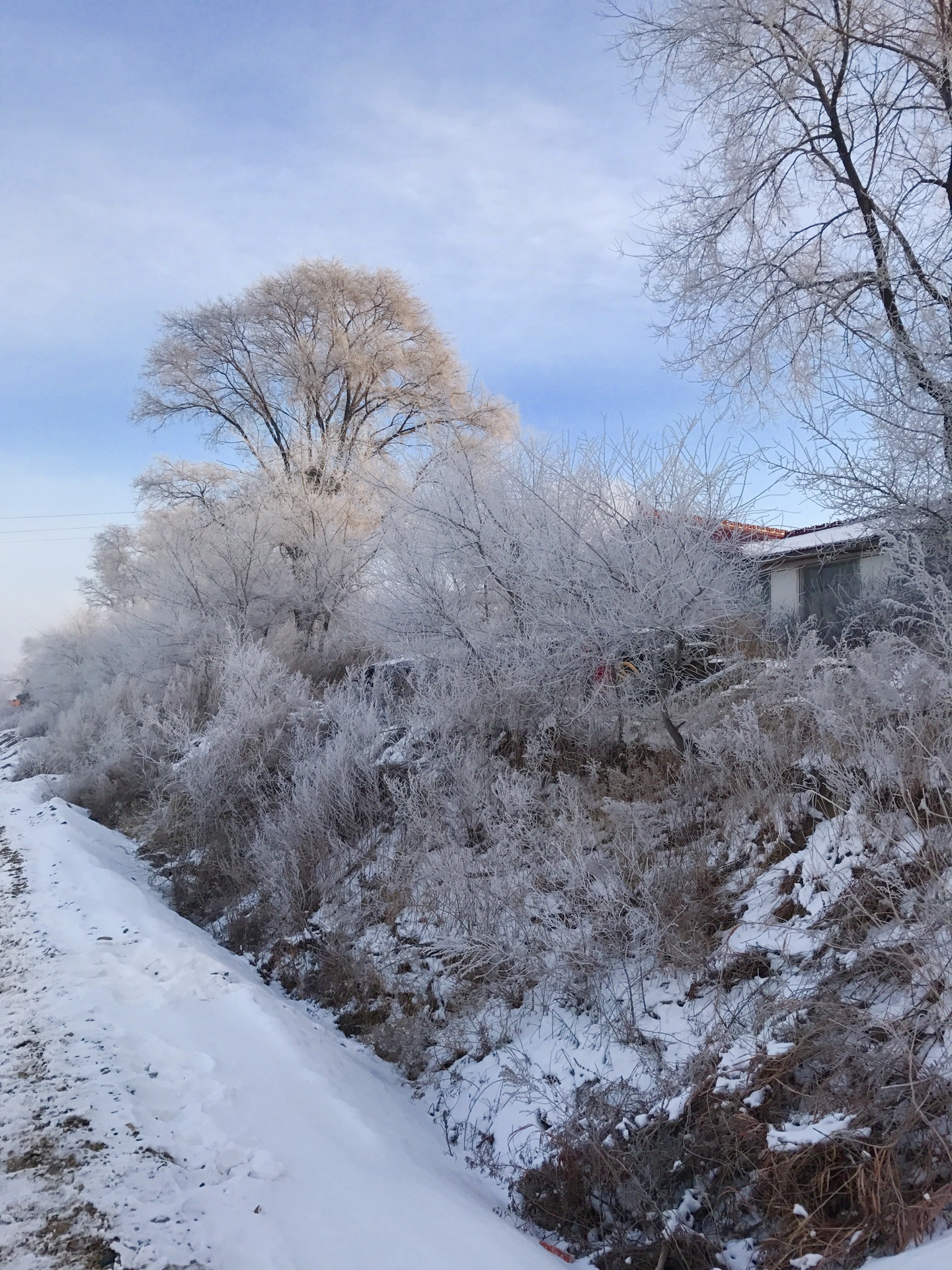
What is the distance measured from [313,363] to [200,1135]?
20612 millimetres

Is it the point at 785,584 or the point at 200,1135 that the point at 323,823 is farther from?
the point at 785,584

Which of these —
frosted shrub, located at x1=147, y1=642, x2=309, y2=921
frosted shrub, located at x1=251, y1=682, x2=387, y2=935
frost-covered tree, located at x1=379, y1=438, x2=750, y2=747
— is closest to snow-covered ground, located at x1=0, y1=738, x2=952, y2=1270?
frosted shrub, located at x1=251, y1=682, x2=387, y2=935

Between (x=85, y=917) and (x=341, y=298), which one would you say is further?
(x=341, y=298)

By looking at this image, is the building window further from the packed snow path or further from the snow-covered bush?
the packed snow path

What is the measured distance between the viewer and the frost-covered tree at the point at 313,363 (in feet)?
70.9

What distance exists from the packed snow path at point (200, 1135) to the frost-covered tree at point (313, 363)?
17727 mm

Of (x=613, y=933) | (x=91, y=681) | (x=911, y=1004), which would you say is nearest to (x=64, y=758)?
(x=91, y=681)

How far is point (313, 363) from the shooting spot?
21469 mm

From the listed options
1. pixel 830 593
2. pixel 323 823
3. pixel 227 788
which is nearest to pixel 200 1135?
pixel 323 823

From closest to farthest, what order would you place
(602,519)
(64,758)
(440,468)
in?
(602,519) < (440,468) < (64,758)

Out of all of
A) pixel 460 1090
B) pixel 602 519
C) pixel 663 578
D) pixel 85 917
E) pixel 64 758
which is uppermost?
pixel 602 519

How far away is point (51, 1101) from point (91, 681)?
1917cm

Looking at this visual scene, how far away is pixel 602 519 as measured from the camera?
307 inches

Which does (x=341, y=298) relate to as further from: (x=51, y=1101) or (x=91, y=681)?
(x=51, y=1101)
